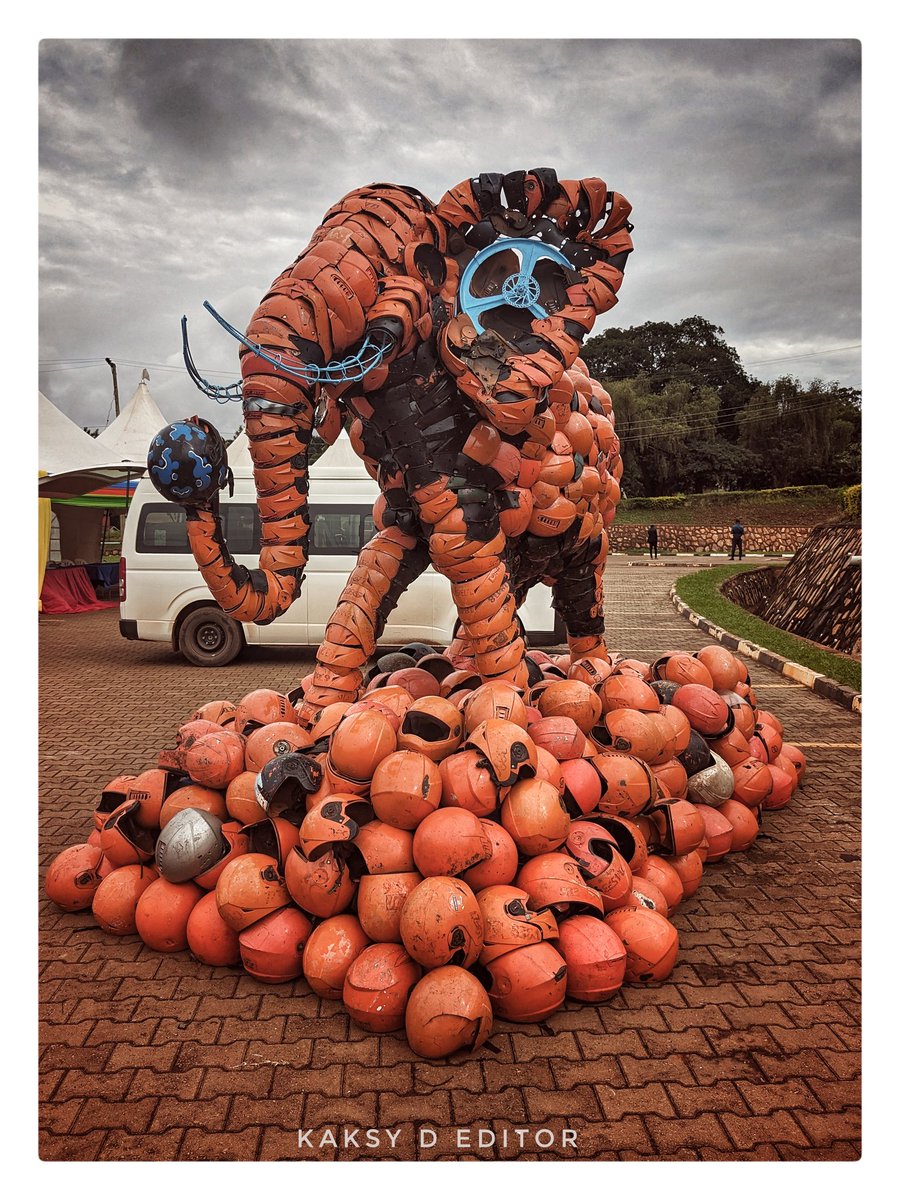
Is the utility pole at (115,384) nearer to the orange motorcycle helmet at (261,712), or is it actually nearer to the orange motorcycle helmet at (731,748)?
the orange motorcycle helmet at (261,712)

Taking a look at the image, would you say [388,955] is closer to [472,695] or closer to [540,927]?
[540,927]

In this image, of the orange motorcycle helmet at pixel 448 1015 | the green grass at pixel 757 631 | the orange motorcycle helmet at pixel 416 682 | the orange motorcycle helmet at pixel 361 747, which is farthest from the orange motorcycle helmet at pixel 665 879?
the green grass at pixel 757 631

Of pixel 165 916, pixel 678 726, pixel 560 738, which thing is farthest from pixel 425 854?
pixel 678 726

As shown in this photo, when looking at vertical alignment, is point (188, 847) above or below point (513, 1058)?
above

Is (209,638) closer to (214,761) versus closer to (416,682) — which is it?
(416,682)

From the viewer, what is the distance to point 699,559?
89.0 ft

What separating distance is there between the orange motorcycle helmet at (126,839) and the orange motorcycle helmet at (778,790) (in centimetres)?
332

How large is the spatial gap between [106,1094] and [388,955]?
93cm

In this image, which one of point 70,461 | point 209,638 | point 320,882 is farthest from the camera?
point 70,461

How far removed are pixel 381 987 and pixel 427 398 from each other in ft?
8.07

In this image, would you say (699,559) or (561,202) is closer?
(561,202)

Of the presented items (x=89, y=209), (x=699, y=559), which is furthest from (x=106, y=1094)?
(x=699, y=559)

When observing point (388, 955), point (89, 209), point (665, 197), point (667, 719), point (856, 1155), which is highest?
point (665, 197)

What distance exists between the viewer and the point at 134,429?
49.6 ft
